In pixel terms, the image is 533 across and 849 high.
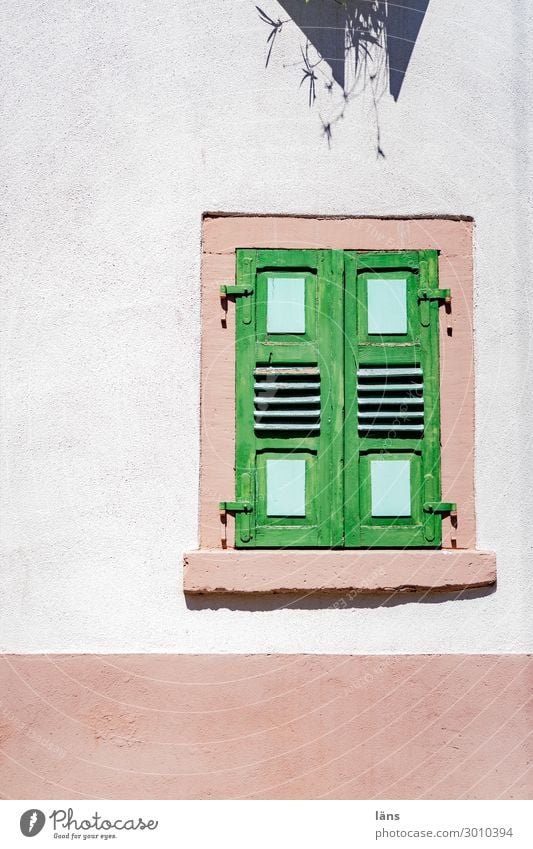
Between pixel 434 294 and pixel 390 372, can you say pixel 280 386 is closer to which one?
pixel 390 372

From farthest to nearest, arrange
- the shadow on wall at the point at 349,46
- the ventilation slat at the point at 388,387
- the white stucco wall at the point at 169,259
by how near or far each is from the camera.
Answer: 1. the shadow on wall at the point at 349,46
2. the ventilation slat at the point at 388,387
3. the white stucco wall at the point at 169,259

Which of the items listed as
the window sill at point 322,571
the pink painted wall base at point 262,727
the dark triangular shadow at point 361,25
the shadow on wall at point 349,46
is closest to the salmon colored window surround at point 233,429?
the window sill at point 322,571

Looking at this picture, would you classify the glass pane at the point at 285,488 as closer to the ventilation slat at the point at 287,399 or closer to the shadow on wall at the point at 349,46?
the ventilation slat at the point at 287,399

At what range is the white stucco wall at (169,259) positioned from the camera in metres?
4.18

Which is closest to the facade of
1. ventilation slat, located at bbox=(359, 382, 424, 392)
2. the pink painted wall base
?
the pink painted wall base

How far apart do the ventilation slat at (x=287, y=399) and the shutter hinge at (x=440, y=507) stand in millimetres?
606

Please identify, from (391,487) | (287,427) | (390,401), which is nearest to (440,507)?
(391,487)

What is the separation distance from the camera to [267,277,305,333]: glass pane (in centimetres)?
430

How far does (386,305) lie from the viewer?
433 cm

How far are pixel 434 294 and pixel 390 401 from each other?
53 centimetres

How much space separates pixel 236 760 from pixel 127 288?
7.10 feet

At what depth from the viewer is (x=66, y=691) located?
13.5 ft

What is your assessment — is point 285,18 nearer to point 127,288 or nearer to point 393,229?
point 393,229

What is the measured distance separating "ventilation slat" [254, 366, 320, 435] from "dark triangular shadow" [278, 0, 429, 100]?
140 cm
